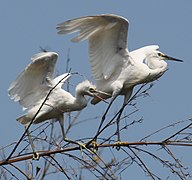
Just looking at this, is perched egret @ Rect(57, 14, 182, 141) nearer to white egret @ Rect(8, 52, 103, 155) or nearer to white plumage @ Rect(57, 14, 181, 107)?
white plumage @ Rect(57, 14, 181, 107)

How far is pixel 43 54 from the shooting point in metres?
8.03

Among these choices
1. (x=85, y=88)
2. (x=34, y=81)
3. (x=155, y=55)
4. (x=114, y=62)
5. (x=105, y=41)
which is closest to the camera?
(x=34, y=81)

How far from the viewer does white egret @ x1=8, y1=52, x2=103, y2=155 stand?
26.4 ft

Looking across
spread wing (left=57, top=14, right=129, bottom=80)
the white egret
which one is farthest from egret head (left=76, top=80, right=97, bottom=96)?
spread wing (left=57, top=14, right=129, bottom=80)

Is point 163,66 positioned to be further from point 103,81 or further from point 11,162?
point 11,162

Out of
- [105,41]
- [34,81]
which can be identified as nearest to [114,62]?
[105,41]

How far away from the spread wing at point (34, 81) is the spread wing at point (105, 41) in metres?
0.61

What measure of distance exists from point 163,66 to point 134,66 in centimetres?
55

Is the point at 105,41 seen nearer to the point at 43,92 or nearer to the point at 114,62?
the point at 114,62

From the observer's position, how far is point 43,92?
8336mm

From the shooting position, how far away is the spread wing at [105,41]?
8742 mm

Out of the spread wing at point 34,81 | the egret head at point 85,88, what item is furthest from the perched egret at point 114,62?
the spread wing at point 34,81

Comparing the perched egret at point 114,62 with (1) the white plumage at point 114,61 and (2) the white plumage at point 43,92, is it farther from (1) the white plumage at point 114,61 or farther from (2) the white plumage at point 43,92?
(2) the white plumage at point 43,92

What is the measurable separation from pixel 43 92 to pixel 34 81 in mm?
178
